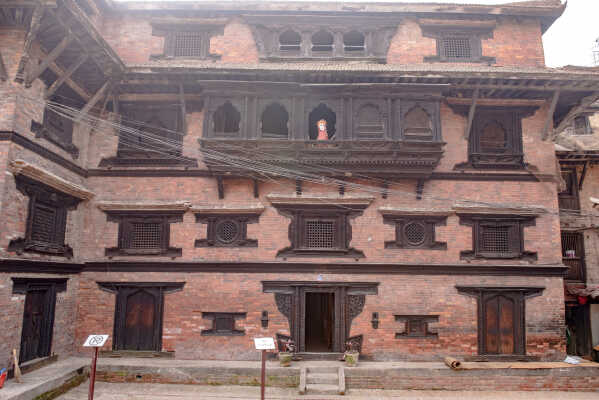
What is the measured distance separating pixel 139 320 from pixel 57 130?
6233mm

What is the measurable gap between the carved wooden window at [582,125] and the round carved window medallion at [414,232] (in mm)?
10123

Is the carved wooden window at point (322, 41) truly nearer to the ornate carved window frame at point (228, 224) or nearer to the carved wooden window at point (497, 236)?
the ornate carved window frame at point (228, 224)

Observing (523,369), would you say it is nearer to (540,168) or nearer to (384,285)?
(384,285)

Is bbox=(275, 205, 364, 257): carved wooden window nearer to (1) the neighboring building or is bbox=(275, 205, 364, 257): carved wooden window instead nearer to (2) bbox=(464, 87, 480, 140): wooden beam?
(2) bbox=(464, 87, 480, 140): wooden beam

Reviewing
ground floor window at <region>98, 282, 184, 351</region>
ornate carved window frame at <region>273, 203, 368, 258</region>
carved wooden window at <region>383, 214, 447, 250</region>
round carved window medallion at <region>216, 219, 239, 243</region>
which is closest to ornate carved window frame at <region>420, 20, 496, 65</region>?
carved wooden window at <region>383, 214, 447, 250</region>

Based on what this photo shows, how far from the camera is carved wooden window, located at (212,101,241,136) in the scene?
44.3 feet

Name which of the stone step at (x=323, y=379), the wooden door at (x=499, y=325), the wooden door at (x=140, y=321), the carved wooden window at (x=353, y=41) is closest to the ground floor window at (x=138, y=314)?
the wooden door at (x=140, y=321)

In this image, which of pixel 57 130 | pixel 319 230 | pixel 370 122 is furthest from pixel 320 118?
pixel 57 130

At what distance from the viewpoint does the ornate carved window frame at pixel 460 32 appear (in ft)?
48.9

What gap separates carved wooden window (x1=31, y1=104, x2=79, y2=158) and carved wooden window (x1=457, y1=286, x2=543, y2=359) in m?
12.7

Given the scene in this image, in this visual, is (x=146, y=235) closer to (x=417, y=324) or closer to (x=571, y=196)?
(x=417, y=324)

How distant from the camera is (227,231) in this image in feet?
43.8

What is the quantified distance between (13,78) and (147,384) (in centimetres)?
881

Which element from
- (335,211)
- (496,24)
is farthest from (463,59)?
(335,211)
